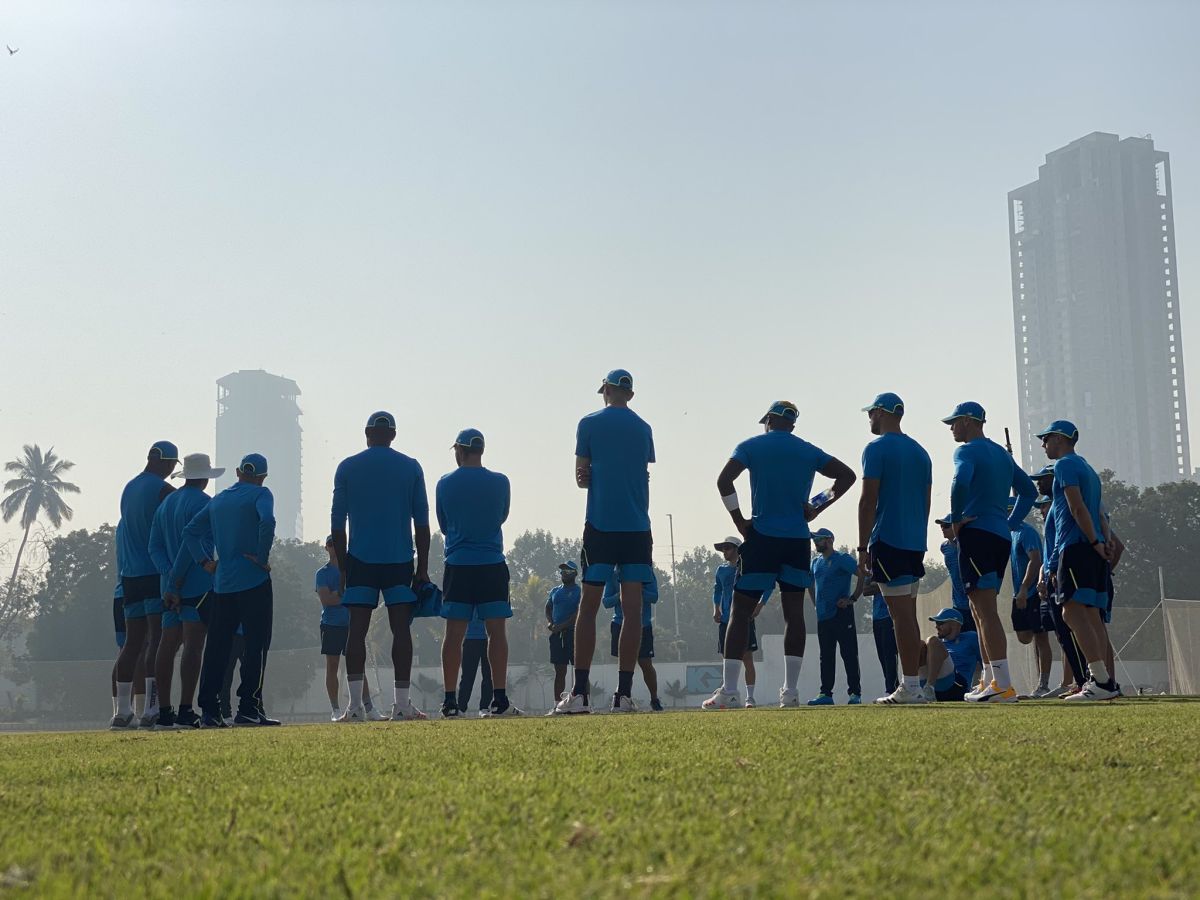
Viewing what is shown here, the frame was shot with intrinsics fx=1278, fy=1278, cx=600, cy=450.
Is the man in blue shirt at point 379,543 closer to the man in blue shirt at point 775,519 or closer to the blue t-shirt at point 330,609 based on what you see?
the man in blue shirt at point 775,519

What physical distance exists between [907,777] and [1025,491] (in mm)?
7349

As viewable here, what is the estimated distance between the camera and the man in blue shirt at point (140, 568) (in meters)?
11.1

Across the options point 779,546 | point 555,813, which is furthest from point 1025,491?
point 555,813

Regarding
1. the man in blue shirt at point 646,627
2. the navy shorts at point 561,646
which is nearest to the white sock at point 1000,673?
the man in blue shirt at point 646,627

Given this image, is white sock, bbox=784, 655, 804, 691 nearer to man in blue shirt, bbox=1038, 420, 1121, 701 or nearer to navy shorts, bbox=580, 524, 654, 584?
navy shorts, bbox=580, 524, 654, 584

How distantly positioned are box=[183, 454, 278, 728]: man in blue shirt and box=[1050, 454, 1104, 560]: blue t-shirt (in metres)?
6.05

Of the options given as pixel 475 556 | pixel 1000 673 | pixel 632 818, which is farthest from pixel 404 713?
pixel 632 818

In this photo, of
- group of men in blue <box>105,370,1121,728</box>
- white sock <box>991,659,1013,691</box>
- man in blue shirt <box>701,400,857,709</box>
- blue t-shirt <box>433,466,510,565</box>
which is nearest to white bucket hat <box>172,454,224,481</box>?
group of men in blue <box>105,370,1121,728</box>

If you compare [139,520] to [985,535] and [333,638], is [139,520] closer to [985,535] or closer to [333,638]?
[333,638]

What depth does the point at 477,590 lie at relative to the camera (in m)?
10.4

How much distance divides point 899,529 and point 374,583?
4.09m

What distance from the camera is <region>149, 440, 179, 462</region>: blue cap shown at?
11.3 meters

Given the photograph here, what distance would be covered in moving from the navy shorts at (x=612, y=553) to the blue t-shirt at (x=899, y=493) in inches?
66.7

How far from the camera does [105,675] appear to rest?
47.2 meters
